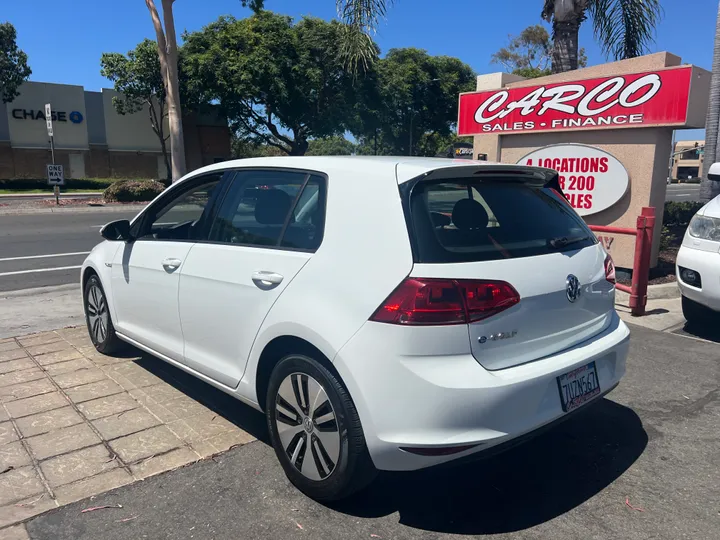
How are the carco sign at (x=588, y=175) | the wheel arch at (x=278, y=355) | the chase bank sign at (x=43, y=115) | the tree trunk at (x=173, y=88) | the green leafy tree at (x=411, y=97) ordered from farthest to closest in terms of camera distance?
the chase bank sign at (x=43, y=115)
the green leafy tree at (x=411, y=97)
the tree trunk at (x=173, y=88)
the carco sign at (x=588, y=175)
the wheel arch at (x=278, y=355)

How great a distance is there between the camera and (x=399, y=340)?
99.4 inches

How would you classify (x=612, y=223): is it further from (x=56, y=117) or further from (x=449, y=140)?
(x=449, y=140)

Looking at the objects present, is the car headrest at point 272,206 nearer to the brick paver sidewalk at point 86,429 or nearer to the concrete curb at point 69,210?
the brick paver sidewalk at point 86,429

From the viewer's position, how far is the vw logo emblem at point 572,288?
297cm

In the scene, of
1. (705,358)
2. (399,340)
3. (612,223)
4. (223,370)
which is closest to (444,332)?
(399,340)

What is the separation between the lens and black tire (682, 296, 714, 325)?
6000 millimetres

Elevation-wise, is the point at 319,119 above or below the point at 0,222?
above

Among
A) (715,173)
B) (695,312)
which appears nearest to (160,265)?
(695,312)

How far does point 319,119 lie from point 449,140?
22.4 metres

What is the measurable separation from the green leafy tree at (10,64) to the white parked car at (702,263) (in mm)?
36685

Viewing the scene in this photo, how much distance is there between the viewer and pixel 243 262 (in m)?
3.35

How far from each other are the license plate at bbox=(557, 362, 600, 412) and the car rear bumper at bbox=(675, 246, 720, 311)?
3045 mm

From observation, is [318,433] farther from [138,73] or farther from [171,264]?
[138,73]

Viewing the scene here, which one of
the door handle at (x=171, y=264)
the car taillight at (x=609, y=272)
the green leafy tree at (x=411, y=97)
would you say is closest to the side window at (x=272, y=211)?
the door handle at (x=171, y=264)
